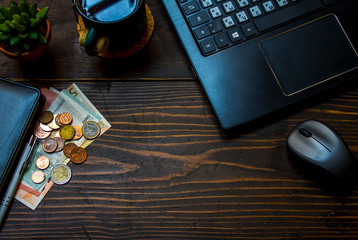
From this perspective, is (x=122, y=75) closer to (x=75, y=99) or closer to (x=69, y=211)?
(x=75, y=99)

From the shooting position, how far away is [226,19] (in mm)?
535

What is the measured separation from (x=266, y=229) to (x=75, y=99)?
1.37 ft

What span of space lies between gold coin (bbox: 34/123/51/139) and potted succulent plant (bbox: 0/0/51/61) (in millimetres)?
126

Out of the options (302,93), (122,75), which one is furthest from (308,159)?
(122,75)

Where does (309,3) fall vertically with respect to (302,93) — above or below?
above

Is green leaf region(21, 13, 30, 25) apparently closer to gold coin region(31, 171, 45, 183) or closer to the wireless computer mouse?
gold coin region(31, 171, 45, 183)

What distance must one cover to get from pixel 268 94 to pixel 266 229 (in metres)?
0.24

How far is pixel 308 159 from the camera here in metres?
0.52

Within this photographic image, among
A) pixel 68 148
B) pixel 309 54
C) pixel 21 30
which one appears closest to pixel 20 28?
pixel 21 30

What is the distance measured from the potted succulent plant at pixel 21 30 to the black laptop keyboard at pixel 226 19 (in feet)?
0.79

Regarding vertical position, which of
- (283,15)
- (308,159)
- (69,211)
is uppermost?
(283,15)

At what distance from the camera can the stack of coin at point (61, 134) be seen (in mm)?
552

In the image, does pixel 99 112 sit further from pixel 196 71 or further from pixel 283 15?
pixel 283 15

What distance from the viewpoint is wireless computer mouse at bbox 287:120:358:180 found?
512 millimetres
